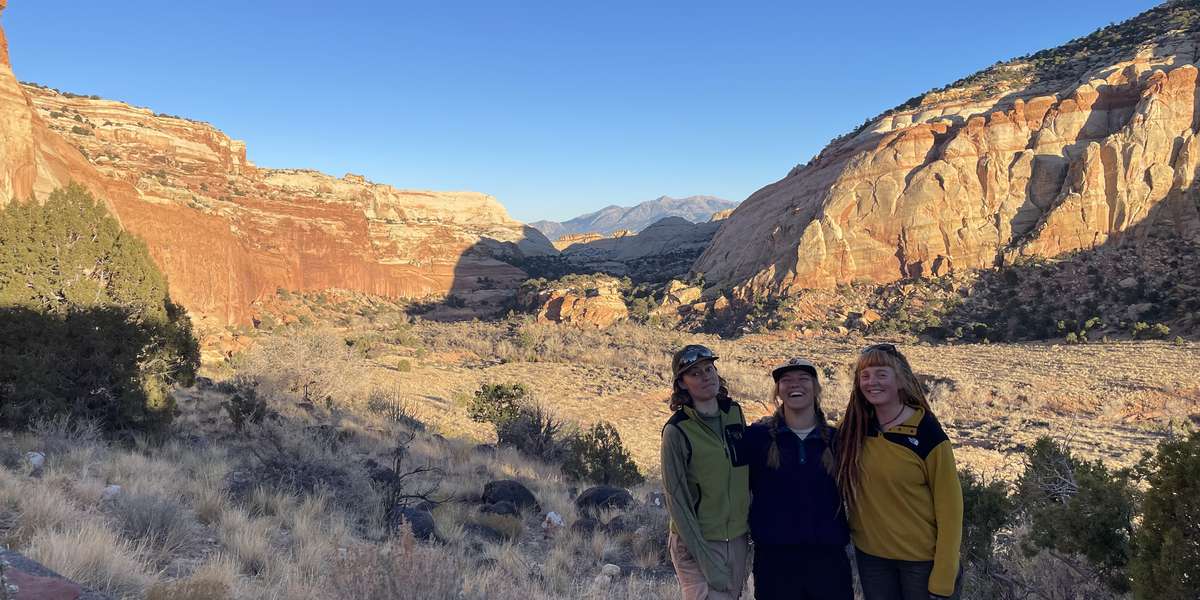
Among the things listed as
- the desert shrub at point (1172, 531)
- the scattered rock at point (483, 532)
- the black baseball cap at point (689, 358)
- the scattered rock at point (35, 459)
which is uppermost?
the black baseball cap at point (689, 358)

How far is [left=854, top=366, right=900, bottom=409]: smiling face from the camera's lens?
250cm

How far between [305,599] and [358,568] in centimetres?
32

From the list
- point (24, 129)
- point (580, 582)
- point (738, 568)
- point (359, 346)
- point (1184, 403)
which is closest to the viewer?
point (738, 568)

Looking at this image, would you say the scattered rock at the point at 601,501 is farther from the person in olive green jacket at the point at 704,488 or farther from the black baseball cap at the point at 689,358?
the black baseball cap at the point at 689,358

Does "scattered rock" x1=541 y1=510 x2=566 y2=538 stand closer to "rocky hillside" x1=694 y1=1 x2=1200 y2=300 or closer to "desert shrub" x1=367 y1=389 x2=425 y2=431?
"desert shrub" x1=367 y1=389 x2=425 y2=431

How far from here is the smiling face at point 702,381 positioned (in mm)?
2686

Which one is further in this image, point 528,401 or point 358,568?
point 528,401

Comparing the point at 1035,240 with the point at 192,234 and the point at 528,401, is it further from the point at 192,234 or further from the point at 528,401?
the point at 192,234

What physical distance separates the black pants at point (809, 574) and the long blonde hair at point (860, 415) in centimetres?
25

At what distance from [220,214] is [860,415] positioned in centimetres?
3363

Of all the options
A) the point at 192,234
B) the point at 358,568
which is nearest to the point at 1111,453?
the point at 358,568

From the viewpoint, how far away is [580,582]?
15.8ft

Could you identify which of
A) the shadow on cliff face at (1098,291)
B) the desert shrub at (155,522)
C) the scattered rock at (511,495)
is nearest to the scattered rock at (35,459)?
the desert shrub at (155,522)

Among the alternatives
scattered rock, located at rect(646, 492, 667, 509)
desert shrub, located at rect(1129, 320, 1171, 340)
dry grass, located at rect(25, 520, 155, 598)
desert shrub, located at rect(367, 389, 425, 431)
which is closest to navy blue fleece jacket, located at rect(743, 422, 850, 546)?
dry grass, located at rect(25, 520, 155, 598)
